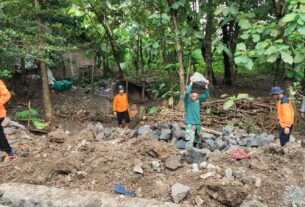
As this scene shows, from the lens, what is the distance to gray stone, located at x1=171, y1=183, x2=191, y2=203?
4.55 meters

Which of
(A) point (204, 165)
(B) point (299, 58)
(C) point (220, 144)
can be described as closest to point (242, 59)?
(B) point (299, 58)

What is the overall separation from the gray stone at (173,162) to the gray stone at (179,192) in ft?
1.65

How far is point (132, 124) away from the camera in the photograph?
10.2 m

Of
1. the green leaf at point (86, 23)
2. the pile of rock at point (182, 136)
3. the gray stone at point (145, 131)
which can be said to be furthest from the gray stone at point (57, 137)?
the green leaf at point (86, 23)

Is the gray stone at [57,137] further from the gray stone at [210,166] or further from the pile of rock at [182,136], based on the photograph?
the gray stone at [210,166]

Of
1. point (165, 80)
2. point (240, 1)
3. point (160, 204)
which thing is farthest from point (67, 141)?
point (165, 80)

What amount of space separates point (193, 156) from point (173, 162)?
327 millimetres

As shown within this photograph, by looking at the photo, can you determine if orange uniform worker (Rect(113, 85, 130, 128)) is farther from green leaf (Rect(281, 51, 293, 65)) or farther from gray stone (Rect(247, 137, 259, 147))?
green leaf (Rect(281, 51, 293, 65))

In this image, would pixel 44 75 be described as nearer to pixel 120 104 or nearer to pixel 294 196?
pixel 120 104

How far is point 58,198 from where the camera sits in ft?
15.3

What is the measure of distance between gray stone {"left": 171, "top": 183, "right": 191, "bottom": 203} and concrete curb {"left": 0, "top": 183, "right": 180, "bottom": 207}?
0.13 m

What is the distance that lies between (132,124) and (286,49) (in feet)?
14.9

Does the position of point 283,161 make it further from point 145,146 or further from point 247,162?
point 145,146

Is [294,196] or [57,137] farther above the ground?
[57,137]
